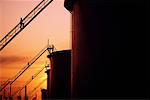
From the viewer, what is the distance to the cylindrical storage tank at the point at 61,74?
813 inches

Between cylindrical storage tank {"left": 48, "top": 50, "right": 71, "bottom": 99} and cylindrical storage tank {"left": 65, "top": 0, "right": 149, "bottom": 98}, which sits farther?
cylindrical storage tank {"left": 48, "top": 50, "right": 71, "bottom": 99}

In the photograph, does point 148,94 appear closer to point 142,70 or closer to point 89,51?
point 142,70

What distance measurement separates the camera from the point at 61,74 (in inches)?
842

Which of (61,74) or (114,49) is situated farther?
(61,74)

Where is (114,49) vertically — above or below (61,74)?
below

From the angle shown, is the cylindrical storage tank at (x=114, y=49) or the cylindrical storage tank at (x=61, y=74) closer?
the cylindrical storage tank at (x=114, y=49)

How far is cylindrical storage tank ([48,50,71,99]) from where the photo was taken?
20656mm

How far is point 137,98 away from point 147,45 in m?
1.37

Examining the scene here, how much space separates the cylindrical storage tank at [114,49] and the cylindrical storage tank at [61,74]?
9.35 m

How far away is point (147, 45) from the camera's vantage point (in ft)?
26.6

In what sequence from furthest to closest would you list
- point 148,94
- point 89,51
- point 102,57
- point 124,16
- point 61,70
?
point 61,70 < point 89,51 < point 102,57 < point 124,16 < point 148,94

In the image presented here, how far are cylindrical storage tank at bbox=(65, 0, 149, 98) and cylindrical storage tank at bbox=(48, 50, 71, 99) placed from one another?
9.35m

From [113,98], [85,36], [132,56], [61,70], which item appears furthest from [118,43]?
[61,70]

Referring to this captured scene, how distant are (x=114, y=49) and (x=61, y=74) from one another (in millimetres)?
12643
